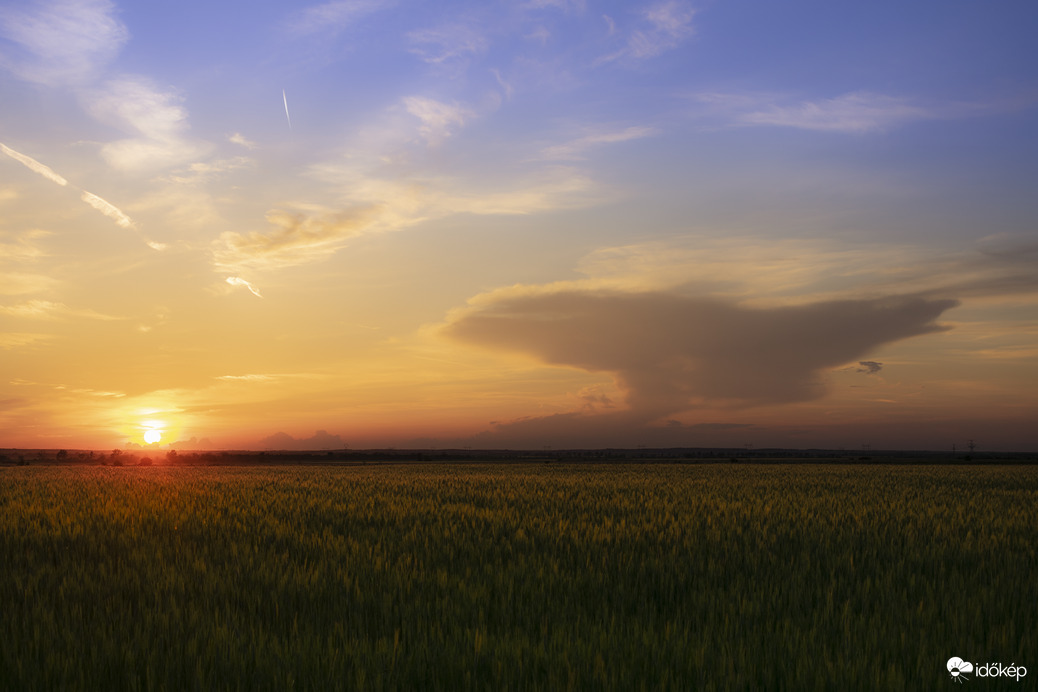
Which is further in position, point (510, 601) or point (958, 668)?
point (510, 601)

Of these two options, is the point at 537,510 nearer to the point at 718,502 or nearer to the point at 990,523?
the point at 718,502

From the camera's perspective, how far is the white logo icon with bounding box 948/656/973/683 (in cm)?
453

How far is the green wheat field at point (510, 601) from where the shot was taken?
4.64 m

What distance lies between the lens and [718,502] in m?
15.8

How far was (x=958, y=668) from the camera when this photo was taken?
466cm

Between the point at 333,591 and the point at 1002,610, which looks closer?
the point at 1002,610

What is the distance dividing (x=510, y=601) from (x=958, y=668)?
3.70 meters

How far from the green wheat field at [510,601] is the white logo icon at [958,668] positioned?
0.09 meters

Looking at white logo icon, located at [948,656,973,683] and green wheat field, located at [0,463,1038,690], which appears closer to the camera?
white logo icon, located at [948,656,973,683]

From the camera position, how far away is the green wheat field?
464 cm

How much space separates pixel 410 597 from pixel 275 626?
4.57 feet

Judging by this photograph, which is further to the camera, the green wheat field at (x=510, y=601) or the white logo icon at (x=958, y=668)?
the green wheat field at (x=510, y=601)

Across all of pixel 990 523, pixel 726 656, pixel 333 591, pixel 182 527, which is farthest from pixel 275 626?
Result: pixel 990 523

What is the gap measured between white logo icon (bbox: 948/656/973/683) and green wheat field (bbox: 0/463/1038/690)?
0.09 metres
